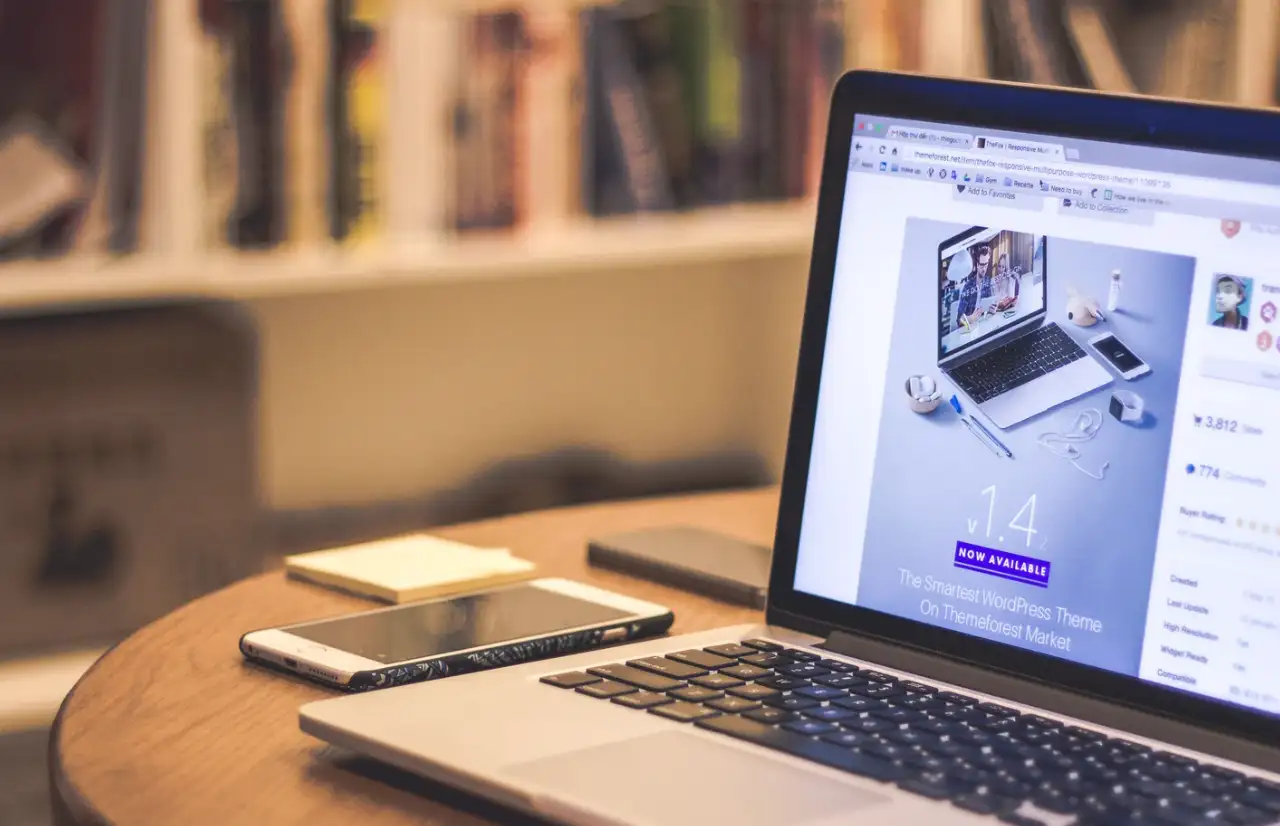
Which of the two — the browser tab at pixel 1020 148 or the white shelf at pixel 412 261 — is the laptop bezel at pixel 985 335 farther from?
the white shelf at pixel 412 261

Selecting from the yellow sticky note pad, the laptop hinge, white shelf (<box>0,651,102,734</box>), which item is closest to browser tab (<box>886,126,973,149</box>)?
the laptop hinge

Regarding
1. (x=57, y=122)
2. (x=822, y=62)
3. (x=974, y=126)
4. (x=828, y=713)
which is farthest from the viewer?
(x=822, y=62)

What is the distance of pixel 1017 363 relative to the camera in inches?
31.4

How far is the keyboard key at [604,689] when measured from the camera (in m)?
0.74

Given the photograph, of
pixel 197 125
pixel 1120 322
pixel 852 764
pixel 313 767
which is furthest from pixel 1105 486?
pixel 197 125

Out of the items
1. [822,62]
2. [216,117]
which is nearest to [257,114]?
[216,117]

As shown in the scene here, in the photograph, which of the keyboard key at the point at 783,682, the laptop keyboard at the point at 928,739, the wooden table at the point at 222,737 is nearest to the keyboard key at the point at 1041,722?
the laptop keyboard at the point at 928,739

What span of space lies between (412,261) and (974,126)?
1.19 metres

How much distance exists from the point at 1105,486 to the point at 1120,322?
0.08 meters

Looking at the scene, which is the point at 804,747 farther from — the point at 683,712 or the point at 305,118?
the point at 305,118

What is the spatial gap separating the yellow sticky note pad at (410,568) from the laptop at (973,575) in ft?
0.62

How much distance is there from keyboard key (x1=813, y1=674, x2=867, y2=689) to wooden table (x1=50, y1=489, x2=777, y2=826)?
16 centimetres

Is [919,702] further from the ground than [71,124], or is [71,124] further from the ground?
[71,124]

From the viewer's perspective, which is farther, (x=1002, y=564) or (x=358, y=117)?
(x=358, y=117)
